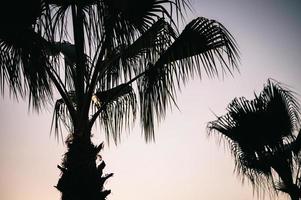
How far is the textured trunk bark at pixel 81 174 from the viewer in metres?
3.75

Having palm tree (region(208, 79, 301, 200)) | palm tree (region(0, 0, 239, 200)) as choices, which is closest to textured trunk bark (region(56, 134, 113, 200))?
palm tree (region(0, 0, 239, 200))

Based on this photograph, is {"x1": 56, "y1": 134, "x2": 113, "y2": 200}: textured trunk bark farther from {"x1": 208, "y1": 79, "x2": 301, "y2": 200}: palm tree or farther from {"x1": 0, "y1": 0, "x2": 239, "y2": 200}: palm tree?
{"x1": 208, "y1": 79, "x2": 301, "y2": 200}: palm tree

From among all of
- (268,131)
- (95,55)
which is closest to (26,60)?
(95,55)

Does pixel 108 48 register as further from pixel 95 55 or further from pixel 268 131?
pixel 268 131

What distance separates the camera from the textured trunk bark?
375cm

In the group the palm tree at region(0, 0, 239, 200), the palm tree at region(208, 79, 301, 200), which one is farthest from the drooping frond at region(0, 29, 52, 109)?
the palm tree at region(208, 79, 301, 200)

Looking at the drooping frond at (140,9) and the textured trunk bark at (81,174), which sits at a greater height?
the drooping frond at (140,9)

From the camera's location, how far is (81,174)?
3793 millimetres

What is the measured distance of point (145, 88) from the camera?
14.8 feet

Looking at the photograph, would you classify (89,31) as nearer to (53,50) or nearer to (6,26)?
(53,50)

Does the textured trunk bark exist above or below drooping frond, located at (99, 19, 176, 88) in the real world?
below

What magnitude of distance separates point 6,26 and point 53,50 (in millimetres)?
600

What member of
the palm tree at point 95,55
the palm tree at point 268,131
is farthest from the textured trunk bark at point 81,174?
the palm tree at point 268,131

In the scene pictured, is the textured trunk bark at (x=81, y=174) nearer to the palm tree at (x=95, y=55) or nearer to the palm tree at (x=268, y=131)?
the palm tree at (x=95, y=55)
